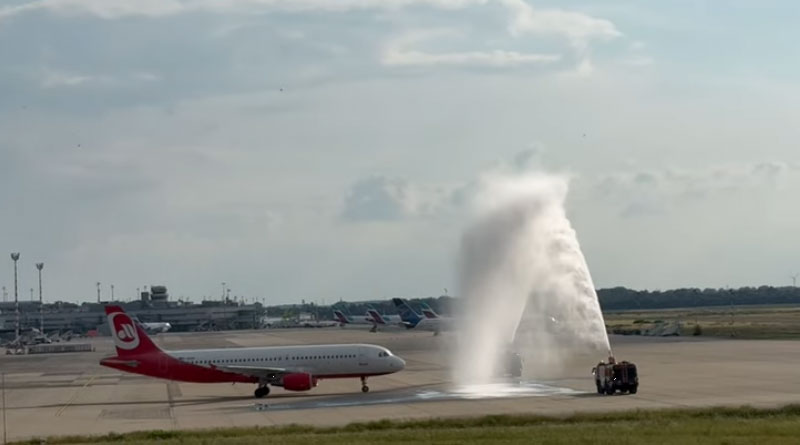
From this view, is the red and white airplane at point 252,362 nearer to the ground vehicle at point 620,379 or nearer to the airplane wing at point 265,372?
the airplane wing at point 265,372

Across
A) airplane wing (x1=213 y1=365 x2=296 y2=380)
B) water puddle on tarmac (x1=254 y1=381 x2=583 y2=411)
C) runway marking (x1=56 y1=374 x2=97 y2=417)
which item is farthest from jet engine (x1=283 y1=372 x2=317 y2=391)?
runway marking (x1=56 y1=374 x2=97 y2=417)

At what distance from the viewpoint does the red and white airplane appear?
221 ft

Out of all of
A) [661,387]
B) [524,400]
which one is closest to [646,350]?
[661,387]

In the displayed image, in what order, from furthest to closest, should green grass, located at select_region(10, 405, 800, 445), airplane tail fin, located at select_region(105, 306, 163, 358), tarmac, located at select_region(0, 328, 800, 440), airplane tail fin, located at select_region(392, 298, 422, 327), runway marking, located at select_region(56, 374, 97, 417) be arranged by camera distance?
airplane tail fin, located at select_region(392, 298, 422, 327) → airplane tail fin, located at select_region(105, 306, 163, 358) → runway marking, located at select_region(56, 374, 97, 417) → tarmac, located at select_region(0, 328, 800, 440) → green grass, located at select_region(10, 405, 800, 445)

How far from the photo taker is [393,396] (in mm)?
62156

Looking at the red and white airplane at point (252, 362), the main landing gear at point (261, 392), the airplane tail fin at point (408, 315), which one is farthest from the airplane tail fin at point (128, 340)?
the airplane tail fin at point (408, 315)

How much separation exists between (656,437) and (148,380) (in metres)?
61.1

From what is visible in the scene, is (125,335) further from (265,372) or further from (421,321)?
(421,321)

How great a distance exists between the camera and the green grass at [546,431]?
3606cm

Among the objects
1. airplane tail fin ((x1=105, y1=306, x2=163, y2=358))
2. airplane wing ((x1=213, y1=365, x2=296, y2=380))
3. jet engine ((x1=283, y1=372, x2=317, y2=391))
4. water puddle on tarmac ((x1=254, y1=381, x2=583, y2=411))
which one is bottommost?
water puddle on tarmac ((x1=254, y1=381, x2=583, y2=411))

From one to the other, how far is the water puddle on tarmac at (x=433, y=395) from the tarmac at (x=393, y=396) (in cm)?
6

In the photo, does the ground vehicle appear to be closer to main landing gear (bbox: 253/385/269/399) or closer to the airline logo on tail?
main landing gear (bbox: 253/385/269/399)

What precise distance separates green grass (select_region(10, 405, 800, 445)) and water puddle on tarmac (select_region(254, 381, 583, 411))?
13.2 metres

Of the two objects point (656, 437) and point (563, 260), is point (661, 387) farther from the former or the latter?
point (656, 437)
